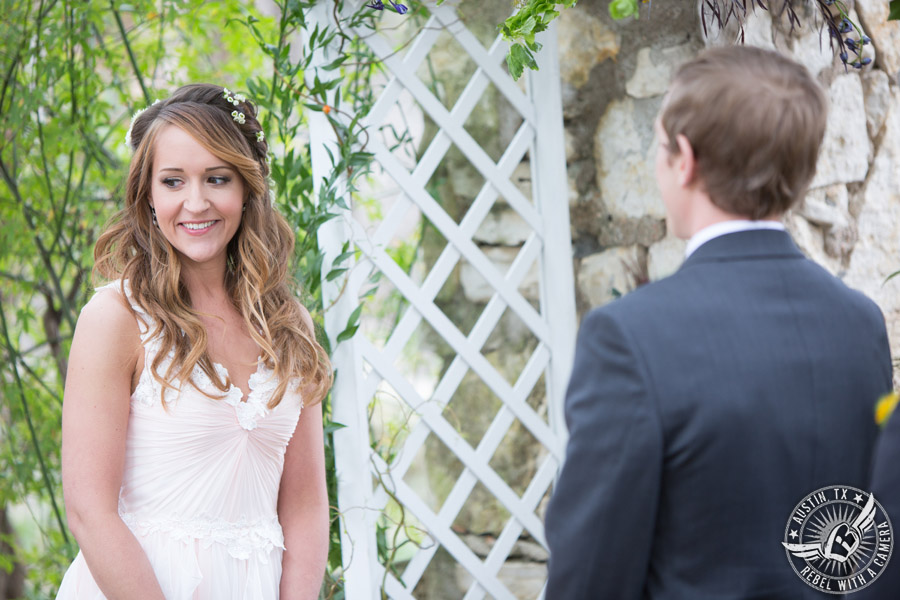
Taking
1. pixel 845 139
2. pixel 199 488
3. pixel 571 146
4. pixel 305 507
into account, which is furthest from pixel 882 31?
pixel 199 488

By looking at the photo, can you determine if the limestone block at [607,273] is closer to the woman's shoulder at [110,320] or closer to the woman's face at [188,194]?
the woman's face at [188,194]

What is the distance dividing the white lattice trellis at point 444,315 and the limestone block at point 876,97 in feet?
2.39

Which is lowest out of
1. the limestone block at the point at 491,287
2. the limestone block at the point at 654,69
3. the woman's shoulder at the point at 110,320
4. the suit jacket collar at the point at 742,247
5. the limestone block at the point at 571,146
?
the limestone block at the point at 491,287

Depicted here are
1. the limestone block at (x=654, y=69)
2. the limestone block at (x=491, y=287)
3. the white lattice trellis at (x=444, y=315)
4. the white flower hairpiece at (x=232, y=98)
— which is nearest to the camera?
the white flower hairpiece at (x=232, y=98)

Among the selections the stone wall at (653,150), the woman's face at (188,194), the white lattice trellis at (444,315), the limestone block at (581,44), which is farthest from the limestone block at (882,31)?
the woman's face at (188,194)

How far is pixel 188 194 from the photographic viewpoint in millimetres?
1474

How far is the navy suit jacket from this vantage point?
903 mm

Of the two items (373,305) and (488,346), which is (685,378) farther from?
(373,305)

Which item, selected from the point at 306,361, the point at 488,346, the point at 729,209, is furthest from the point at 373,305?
the point at 729,209

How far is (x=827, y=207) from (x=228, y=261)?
51.0 inches

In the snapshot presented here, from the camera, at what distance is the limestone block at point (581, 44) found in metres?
2.22

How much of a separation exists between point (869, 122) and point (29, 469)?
2.52 metres

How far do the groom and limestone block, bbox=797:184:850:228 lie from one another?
3.06 feet

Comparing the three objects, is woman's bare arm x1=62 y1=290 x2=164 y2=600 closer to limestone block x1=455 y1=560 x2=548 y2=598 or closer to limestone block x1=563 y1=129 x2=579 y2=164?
limestone block x1=455 y1=560 x2=548 y2=598
